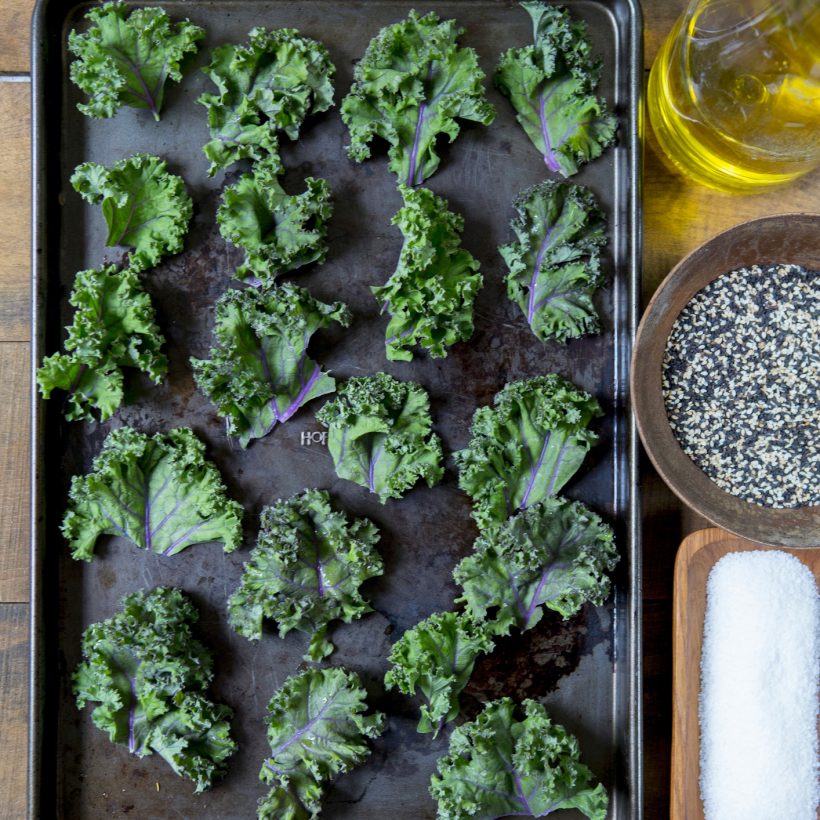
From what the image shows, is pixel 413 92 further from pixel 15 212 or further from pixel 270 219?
pixel 15 212

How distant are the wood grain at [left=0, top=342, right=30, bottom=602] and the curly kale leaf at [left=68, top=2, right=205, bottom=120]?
69 cm

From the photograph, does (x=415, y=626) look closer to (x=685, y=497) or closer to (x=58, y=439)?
(x=685, y=497)

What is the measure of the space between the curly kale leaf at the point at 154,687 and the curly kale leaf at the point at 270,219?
886mm

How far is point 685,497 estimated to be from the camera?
6.66 feet

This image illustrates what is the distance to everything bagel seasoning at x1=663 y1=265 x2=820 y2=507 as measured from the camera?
2.12 meters

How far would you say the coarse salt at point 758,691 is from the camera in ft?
6.92

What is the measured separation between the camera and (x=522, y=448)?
212cm

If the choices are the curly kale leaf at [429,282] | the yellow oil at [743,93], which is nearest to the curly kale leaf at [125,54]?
the curly kale leaf at [429,282]

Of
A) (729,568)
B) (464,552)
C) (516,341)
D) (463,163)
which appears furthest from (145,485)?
(729,568)

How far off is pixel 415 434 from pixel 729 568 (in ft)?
2.87

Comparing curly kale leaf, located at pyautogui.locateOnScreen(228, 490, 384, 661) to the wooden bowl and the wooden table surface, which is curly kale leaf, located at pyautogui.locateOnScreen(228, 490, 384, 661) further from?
the wooden bowl

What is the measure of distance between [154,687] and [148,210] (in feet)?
3.93

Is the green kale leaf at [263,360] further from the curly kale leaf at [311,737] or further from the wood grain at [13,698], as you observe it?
the wood grain at [13,698]

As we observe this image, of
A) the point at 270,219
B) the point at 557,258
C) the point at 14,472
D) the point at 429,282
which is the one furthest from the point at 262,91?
the point at 14,472
